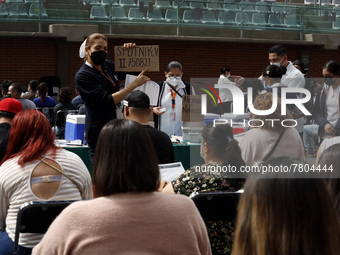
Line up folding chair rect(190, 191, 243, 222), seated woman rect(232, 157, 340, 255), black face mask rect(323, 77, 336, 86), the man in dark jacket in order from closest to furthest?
seated woman rect(232, 157, 340, 255) → folding chair rect(190, 191, 243, 222) → the man in dark jacket → black face mask rect(323, 77, 336, 86)

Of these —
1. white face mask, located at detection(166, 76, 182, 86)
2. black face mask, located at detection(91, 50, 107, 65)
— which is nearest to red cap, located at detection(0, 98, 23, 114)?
black face mask, located at detection(91, 50, 107, 65)

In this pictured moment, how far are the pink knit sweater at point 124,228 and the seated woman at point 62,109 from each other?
29.4ft

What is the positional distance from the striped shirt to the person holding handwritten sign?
171 centimetres

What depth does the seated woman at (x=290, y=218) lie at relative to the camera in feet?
5.92

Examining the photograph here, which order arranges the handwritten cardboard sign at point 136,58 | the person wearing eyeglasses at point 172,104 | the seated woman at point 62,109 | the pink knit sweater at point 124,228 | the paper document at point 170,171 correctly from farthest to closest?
the seated woman at point 62,109
the person wearing eyeglasses at point 172,104
the handwritten cardboard sign at point 136,58
the paper document at point 170,171
the pink knit sweater at point 124,228

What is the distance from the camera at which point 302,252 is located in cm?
181

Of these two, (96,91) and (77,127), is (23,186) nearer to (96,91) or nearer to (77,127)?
(96,91)

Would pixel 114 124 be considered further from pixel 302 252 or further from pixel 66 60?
pixel 66 60

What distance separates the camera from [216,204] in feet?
11.9

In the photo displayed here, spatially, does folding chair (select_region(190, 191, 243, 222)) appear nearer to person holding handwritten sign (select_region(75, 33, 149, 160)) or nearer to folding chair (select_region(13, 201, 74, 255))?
folding chair (select_region(13, 201, 74, 255))

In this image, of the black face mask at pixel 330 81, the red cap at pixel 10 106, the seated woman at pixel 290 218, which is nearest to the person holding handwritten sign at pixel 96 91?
the red cap at pixel 10 106

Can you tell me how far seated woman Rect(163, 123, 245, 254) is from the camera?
3.83m

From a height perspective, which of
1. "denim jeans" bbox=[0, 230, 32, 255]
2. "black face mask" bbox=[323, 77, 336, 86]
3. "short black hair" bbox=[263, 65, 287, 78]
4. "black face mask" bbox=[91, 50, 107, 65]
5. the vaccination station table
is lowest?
"denim jeans" bbox=[0, 230, 32, 255]

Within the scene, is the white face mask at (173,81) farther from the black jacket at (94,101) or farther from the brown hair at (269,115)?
the brown hair at (269,115)
